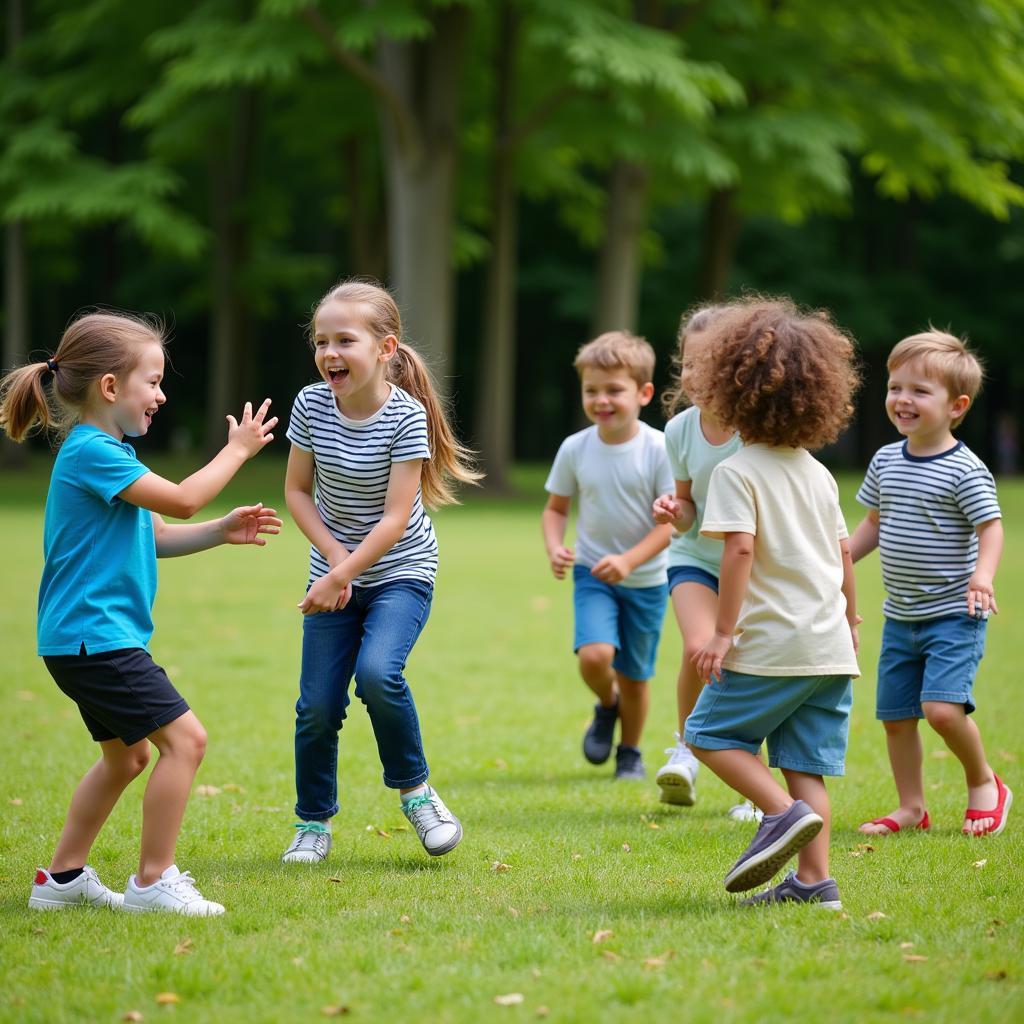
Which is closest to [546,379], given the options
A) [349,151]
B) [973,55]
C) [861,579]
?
[349,151]

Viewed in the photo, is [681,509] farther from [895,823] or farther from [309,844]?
[309,844]

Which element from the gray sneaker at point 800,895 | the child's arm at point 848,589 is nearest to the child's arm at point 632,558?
the child's arm at point 848,589

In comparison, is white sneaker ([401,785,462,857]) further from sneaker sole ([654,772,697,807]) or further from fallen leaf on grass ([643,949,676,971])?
fallen leaf on grass ([643,949,676,971])

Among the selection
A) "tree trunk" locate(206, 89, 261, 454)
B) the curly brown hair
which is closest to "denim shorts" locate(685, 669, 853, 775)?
the curly brown hair

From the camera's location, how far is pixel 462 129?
31016mm

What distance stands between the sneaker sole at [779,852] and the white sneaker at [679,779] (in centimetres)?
148

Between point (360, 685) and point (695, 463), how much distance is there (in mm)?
1809

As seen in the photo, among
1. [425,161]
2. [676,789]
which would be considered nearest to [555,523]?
[676,789]

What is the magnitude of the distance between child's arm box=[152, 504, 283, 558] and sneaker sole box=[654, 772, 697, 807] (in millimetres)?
2049

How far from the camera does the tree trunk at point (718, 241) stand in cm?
3175

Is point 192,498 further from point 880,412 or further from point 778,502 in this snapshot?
point 880,412

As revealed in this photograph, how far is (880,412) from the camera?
135 feet

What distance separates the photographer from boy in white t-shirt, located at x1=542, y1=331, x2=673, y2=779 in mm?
6668

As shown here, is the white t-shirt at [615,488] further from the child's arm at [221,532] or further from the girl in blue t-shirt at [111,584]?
the girl in blue t-shirt at [111,584]
